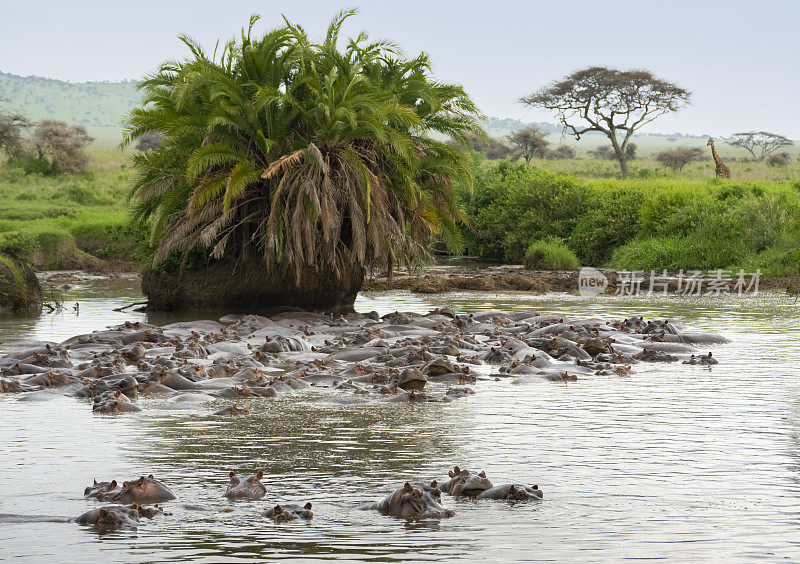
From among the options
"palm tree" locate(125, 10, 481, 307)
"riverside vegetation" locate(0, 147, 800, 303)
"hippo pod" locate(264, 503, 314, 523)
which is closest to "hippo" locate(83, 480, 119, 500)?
"hippo pod" locate(264, 503, 314, 523)

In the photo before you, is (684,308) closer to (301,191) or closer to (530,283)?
(530,283)

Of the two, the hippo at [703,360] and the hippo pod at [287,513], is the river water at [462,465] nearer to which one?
the hippo pod at [287,513]

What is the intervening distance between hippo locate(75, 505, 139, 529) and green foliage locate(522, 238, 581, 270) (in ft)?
91.6

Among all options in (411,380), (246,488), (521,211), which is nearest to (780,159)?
(521,211)

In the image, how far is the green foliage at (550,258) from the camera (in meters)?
34.0

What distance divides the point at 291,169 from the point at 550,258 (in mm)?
16079

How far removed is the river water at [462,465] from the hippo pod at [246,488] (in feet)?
0.45

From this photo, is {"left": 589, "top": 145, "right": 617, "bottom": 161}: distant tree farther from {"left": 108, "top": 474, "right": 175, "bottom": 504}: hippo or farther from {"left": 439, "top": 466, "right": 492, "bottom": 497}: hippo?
{"left": 108, "top": 474, "right": 175, "bottom": 504}: hippo

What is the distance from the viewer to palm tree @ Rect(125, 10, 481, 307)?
19375 millimetres

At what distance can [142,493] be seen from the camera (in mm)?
7348

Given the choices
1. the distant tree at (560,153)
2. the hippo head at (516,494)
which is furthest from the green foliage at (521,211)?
the distant tree at (560,153)

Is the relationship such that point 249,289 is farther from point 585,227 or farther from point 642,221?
point 585,227

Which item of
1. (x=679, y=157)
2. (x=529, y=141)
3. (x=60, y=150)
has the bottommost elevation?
(x=60, y=150)

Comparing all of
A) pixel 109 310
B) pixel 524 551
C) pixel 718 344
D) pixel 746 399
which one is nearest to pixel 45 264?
pixel 109 310
